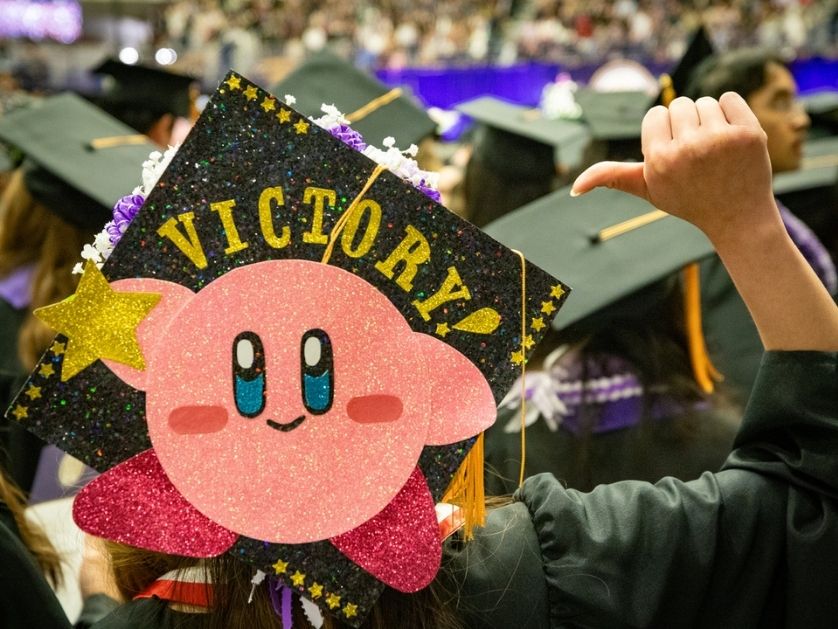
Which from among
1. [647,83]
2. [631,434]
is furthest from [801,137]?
[647,83]

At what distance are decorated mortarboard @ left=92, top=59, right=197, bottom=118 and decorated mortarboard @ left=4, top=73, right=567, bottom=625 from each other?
262 centimetres

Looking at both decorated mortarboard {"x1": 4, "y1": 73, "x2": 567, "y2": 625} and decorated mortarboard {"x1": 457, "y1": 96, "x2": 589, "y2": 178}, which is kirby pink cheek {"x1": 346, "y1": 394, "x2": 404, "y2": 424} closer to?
decorated mortarboard {"x1": 4, "y1": 73, "x2": 567, "y2": 625}

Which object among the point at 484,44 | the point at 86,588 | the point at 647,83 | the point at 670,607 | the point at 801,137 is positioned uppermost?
the point at 484,44

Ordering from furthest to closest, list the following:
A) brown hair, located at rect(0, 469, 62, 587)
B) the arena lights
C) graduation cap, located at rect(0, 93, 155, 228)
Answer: the arena lights, graduation cap, located at rect(0, 93, 155, 228), brown hair, located at rect(0, 469, 62, 587)

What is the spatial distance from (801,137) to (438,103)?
10.2m

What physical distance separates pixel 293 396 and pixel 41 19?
15.5m

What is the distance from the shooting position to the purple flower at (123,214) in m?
0.91

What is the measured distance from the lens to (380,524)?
0.88 meters

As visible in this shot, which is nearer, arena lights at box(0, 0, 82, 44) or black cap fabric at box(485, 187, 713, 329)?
black cap fabric at box(485, 187, 713, 329)

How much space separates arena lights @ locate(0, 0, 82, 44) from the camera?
1397cm

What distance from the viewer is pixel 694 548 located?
37.4 inches

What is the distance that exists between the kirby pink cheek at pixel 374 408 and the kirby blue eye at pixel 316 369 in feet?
0.09

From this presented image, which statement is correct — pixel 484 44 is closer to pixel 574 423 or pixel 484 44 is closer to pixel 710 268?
pixel 710 268

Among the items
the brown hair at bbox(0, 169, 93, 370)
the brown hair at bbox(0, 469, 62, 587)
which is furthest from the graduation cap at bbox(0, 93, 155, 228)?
the brown hair at bbox(0, 469, 62, 587)
